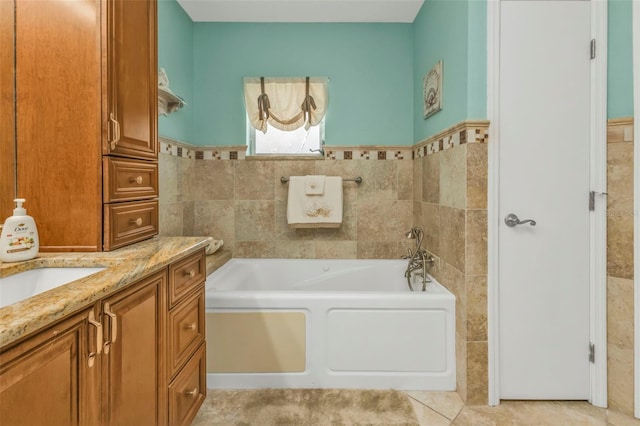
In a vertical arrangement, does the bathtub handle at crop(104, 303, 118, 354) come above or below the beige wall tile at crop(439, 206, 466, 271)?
below

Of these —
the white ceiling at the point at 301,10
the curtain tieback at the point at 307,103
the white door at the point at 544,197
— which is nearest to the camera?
the white door at the point at 544,197

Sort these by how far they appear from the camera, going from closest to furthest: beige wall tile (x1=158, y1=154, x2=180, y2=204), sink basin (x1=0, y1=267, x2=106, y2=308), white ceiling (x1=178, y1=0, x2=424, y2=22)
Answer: sink basin (x1=0, y1=267, x2=106, y2=308) → beige wall tile (x1=158, y1=154, x2=180, y2=204) → white ceiling (x1=178, y1=0, x2=424, y2=22)

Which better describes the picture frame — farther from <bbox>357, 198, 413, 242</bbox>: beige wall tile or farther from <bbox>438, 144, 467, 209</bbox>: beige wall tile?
<bbox>357, 198, 413, 242</bbox>: beige wall tile

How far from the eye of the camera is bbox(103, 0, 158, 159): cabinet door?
1275 millimetres

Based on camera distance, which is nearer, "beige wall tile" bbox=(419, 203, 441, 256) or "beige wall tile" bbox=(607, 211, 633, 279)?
"beige wall tile" bbox=(607, 211, 633, 279)

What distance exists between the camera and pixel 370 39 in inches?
115

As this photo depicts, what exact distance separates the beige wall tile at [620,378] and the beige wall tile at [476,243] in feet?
2.45

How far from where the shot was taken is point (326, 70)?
2941 mm

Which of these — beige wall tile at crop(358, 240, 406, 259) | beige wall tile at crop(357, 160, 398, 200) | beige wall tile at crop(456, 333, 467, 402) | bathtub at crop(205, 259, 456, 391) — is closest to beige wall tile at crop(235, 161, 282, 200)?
beige wall tile at crop(357, 160, 398, 200)

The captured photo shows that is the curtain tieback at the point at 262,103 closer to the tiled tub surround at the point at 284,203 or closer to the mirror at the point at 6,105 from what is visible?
the tiled tub surround at the point at 284,203

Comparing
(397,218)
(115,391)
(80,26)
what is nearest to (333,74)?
(397,218)

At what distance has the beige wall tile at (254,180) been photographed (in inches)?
116

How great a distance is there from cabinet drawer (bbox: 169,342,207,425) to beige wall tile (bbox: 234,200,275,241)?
134 cm

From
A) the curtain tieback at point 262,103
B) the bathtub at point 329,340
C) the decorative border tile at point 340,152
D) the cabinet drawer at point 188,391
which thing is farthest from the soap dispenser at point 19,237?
the curtain tieback at point 262,103
